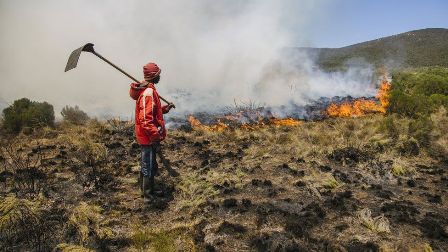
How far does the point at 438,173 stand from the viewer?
7945 mm

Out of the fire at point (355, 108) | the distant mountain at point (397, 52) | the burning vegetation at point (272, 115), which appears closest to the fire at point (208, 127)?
the burning vegetation at point (272, 115)

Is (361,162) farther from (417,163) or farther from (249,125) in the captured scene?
(249,125)

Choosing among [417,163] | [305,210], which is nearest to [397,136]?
[417,163]

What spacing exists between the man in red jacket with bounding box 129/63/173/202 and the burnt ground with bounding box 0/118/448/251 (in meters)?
0.48

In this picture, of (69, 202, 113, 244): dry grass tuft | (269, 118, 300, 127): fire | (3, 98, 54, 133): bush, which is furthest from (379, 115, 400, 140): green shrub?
(3, 98, 54, 133): bush

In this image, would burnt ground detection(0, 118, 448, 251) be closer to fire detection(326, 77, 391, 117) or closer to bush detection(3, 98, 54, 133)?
bush detection(3, 98, 54, 133)

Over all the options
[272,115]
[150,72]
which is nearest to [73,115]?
[272,115]

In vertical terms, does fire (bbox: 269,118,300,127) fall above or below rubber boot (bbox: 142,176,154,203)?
above

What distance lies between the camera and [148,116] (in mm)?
6160

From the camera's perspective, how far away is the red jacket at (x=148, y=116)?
6156 millimetres

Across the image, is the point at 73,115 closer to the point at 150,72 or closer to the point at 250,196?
the point at 150,72

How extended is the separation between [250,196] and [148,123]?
6.65 ft

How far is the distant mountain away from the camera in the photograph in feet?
168

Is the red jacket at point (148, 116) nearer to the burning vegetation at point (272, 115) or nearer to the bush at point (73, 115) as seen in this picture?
the burning vegetation at point (272, 115)
